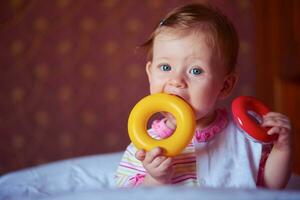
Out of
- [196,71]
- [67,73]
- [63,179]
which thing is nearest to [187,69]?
[196,71]

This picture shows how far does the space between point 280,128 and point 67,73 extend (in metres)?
1.06

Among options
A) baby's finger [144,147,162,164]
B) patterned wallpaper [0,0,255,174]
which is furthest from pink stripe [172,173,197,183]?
patterned wallpaper [0,0,255,174]

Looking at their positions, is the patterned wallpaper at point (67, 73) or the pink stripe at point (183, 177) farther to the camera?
the patterned wallpaper at point (67, 73)

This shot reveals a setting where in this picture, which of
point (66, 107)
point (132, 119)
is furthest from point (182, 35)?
point (66, 107)

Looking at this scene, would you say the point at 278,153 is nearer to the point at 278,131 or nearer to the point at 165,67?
the point at 278,131

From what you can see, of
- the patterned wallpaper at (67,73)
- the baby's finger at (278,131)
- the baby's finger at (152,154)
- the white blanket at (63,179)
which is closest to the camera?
the baby's finger at (152,154)

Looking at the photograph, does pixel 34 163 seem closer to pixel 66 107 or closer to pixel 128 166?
pixel 66 107

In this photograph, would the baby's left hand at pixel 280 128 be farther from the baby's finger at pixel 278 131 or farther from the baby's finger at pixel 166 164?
the baby's finger at pixel 166 164

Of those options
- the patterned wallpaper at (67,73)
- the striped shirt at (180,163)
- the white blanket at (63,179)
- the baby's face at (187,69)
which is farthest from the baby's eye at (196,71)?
the patterned wallpaper at (67,73)

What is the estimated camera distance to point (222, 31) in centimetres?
77

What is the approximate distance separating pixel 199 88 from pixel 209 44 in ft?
0.26

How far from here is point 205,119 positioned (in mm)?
822

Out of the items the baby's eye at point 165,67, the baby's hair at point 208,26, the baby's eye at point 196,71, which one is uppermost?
the baby's hair at point 208,26

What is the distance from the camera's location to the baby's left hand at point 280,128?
757 millimetres
